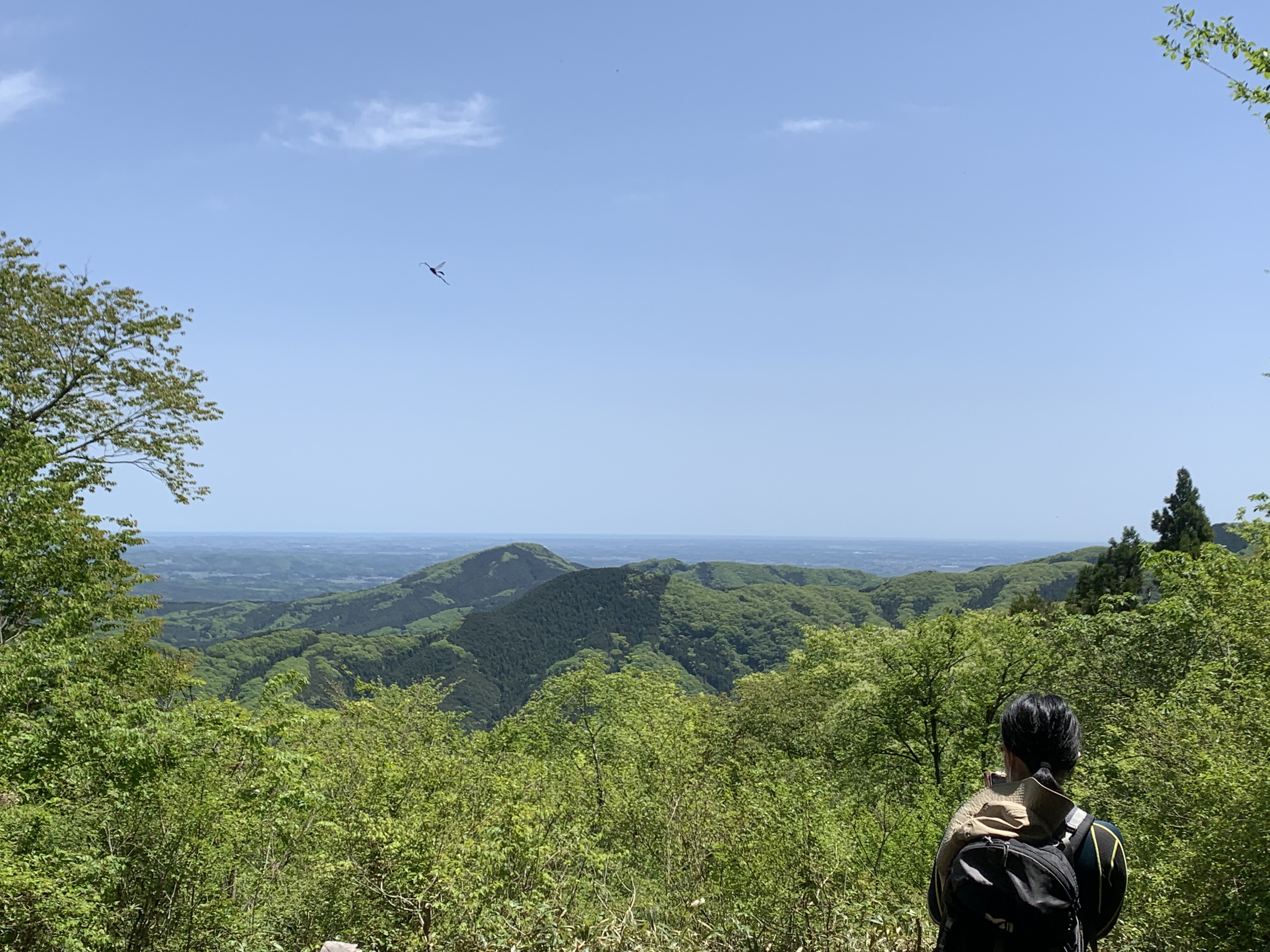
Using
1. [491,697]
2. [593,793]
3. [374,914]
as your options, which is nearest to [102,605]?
[374,914]

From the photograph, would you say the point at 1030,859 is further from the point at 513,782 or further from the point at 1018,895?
the point at 513,782

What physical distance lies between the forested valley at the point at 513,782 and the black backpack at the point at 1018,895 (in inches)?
172

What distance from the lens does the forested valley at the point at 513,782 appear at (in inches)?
286

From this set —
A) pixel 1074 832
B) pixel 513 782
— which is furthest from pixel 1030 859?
pixel 513 782

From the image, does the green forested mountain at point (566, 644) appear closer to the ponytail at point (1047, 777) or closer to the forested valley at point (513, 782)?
the forested valley at point (513, 782)

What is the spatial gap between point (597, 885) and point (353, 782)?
26.6 feet

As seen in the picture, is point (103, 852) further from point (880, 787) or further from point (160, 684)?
point (880, 787)

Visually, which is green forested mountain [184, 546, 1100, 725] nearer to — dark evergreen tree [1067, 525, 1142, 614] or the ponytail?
dark evergreen tree [1067, 525, 1142, 614]

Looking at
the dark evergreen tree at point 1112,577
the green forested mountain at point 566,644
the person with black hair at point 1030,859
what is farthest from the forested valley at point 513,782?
the green forested mountain at point 566,644

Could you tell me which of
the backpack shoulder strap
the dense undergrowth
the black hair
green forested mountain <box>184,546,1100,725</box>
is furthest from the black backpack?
green forested mountain <box>184,546,1100,725</box>

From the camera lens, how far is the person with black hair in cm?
233

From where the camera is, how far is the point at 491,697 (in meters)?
148

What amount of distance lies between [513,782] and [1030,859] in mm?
12383

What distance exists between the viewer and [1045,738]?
256 centimetres
